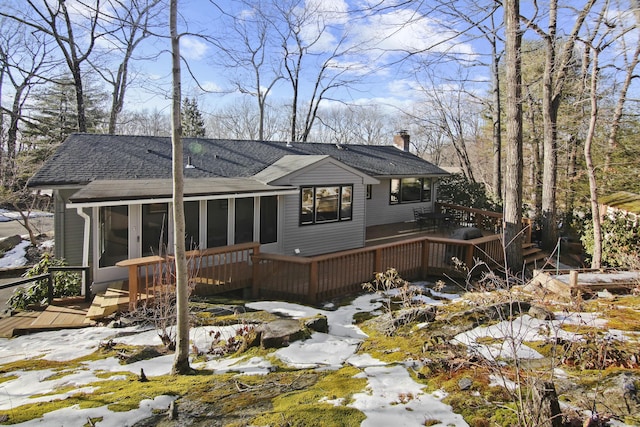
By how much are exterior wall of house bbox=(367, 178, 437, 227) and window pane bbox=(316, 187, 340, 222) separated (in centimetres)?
420

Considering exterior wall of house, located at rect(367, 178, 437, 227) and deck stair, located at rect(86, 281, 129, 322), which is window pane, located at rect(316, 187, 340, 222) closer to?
exterior wall of house, located at rect(367, 178, 437, 227)

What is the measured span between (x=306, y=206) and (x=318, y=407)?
A: 8.76m

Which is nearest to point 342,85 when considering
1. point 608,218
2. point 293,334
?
point 608,218

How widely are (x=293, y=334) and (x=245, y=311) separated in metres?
1.92

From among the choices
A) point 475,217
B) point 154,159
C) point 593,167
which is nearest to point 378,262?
point 593,167

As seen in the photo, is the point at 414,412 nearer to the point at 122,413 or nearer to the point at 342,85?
the point at 122,413

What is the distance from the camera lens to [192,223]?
944 cm

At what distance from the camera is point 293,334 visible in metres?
5.32

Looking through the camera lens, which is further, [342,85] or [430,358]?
[342,85]

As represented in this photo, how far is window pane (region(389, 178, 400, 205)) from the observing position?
17125mm

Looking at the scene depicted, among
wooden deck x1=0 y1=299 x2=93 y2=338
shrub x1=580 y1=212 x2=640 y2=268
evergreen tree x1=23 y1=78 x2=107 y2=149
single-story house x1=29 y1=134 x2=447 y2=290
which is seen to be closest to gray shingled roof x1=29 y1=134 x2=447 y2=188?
single-story house x1=29 y1=134 x2=447 y2=290

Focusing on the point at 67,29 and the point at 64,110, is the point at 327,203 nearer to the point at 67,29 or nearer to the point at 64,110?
the point at 67,29

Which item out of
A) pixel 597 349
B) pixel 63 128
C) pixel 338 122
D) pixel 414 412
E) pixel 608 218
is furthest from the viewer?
pixel 338 122

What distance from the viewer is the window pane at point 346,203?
12656 millimetres
